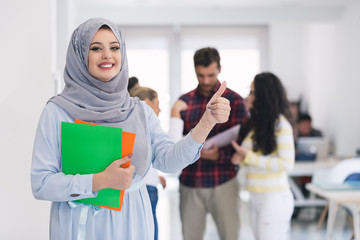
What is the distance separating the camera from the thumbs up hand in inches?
52.3

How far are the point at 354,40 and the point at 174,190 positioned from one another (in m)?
3.59

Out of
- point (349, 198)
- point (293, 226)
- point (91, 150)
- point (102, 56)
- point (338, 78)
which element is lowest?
point (293, 226)

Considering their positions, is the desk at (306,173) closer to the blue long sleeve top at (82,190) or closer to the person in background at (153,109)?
the person in background at (153,109)

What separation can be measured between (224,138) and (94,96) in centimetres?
133

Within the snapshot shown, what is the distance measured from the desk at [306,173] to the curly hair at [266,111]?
2342 mm

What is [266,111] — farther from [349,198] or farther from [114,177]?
[114,177]

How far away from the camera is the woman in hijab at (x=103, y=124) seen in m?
1.32

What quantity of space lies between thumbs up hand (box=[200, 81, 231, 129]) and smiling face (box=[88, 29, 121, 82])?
0.33 meters

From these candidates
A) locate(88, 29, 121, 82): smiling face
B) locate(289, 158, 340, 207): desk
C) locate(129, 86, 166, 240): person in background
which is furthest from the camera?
locate(289, 158, 340, 207): desk

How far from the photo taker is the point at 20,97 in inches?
76.6

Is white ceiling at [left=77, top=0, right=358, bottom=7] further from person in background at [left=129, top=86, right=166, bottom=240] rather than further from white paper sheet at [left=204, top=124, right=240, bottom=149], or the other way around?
person in background at [left=129, top=86, right=166, bottom=240]

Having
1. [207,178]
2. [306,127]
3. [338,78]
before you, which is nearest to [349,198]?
[207,178]

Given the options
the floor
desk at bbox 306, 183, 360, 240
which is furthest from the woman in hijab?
the floor

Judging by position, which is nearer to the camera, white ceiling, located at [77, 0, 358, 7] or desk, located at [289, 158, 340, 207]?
desk, located at [289, 158, 340, 207]
